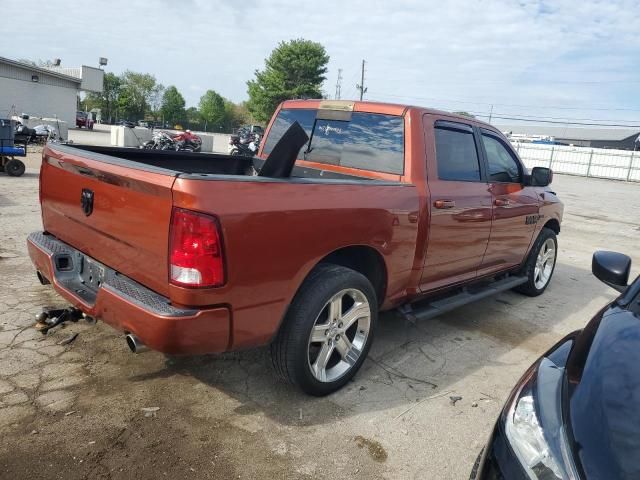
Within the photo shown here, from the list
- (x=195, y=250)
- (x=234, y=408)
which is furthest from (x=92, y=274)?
(x=234, y=408)

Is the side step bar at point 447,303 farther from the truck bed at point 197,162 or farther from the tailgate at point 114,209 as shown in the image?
the tailgate at point 114,209

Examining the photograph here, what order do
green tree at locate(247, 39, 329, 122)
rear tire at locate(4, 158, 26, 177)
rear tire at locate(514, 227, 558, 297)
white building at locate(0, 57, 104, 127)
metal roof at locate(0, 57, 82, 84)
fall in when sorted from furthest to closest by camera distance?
green tree at locate(247, 39, 329, 122) < white building at locate(0, 57, 104, 127) < metal roof at locate(0, 57, 82, 84) < rear tire at locate(4, 158, 26, 177) < rear tire at locate(514, 227, 558, 297)

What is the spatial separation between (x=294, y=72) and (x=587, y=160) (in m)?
32.1

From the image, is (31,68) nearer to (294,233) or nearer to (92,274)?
(92,274)

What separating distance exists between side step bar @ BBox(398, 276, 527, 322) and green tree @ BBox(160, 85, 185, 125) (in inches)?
3353

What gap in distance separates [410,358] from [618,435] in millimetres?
2324

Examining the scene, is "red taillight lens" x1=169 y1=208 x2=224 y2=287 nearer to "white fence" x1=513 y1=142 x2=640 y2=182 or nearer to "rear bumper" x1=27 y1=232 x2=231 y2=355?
"rear bumper" x1=27 y1=232 x2=231 y2=355

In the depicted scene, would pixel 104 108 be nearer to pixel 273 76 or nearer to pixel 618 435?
pixel 273 76

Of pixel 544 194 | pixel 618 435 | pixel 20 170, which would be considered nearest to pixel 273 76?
pixel 20 170

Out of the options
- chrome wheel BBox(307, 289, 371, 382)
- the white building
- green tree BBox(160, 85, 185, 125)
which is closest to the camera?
chrome wheel BBox(307, 289, 371, 382)

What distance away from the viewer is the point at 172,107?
84.4 m

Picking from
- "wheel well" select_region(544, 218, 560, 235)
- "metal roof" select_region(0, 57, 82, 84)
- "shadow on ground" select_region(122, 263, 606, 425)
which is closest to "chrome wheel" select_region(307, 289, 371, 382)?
"shadow on ground" select_region(122, 263, 606, 425)

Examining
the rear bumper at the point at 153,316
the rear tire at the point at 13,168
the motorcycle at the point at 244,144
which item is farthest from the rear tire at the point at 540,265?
the motorcycle at the point at 244,144

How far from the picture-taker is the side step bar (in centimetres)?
381
